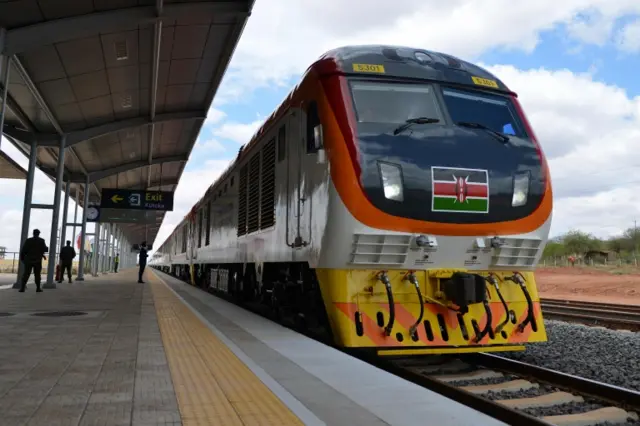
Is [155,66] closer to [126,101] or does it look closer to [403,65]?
[126,101]

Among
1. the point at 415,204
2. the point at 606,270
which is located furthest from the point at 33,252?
the point at 606,270

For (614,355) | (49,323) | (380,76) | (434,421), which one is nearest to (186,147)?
(49,323)

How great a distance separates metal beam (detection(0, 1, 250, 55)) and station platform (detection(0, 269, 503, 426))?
4.79 metres

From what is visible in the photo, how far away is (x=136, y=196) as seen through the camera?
76.2 ft

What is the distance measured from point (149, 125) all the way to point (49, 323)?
9522mm

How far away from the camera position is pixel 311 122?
616cm

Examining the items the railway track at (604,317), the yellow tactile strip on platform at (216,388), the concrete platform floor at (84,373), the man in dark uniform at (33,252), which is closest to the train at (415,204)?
the yellow tactile strip on platform at (216,388)

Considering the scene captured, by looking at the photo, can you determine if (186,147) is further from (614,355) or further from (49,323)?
(614,355)

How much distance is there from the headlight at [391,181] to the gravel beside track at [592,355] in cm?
261

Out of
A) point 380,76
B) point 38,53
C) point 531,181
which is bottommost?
point 531,181

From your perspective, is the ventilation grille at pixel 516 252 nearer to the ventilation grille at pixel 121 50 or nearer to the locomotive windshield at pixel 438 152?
the locomotive windshield at pixel 438 152

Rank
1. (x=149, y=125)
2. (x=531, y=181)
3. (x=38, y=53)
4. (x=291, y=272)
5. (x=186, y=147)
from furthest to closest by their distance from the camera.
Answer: (x=186, y=147) → (x=149, y=125) → (x=38, y=53) → (x=291, y=272) → (x=531, y=181)

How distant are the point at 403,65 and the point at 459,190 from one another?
1.61 meters

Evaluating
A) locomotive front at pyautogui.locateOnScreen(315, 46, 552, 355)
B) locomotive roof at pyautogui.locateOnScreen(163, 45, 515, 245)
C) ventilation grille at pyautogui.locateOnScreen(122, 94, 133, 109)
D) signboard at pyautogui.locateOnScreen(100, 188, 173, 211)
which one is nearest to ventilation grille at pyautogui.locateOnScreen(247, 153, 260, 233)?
locomotive roof at pyautogui.locateOnScreen(163, 45, 515, 245)
